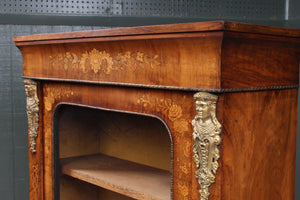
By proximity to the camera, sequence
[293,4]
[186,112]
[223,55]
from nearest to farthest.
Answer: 1. [223,55]
2. [186,112]
3. [293,4]

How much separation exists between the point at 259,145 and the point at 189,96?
32 cm

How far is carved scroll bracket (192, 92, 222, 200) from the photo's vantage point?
129cm

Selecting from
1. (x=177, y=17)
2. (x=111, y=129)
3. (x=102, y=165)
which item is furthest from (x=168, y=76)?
Result: (x=177, y=17)

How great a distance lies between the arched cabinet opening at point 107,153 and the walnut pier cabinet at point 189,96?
0.02 metres

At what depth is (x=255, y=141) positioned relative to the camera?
4.71 ft

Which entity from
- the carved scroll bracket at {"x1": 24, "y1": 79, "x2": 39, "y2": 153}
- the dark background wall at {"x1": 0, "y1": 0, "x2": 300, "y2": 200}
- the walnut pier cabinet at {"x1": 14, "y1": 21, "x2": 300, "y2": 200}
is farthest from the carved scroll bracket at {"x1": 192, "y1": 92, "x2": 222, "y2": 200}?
the dark background wall at {"x1": 0, "y1": 0, "x2": 300, "y2": 200}

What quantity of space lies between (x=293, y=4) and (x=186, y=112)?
5.98 ft

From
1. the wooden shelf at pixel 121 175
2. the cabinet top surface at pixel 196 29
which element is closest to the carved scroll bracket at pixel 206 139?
the cabinet top surface at pixel 196 29

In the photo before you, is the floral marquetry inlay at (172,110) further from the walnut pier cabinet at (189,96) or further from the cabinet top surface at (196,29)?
the cabinet top surface at (196,29)

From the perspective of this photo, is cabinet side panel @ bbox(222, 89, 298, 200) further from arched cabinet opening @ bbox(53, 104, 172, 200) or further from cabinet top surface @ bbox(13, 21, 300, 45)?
arched cabinet opening @ bbox(53, 104, 172, 200)

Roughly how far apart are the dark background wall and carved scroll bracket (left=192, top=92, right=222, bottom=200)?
1726 millimetres

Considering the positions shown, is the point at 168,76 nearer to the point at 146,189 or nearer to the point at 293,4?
the point at 146,189

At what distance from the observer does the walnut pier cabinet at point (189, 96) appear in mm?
1304

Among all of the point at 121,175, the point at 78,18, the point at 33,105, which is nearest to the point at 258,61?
the point at 121,175
